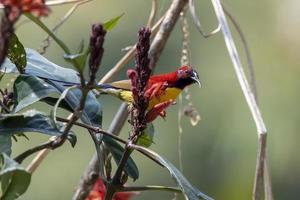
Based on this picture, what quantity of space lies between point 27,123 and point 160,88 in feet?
0.73

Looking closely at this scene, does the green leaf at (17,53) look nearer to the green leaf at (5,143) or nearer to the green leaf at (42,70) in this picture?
the green leaf at (42,70)

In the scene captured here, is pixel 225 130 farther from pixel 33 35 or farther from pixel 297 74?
pixel 33 35

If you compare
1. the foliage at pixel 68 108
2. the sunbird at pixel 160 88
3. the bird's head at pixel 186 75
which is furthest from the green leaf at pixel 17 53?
the bird's head at pixel 186 75

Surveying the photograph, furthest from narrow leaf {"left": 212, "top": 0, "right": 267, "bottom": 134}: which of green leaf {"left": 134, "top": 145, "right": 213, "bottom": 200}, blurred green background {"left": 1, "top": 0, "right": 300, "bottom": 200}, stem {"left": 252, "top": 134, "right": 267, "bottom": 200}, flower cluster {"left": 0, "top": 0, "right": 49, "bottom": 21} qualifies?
blurred green background {"left": 1, "top": 0, "right": 300, "bottom": 200}

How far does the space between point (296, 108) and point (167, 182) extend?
2.24 feet

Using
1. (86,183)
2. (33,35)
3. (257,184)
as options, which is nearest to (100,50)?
(257,184)

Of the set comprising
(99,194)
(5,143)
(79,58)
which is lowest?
(99,194)

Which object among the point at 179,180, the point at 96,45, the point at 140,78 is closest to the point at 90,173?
the point at 179,180

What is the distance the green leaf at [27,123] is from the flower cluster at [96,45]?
179mm

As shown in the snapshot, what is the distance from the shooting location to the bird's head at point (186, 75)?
1428 millimetres

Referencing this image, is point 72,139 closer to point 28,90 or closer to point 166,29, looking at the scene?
point 28,90

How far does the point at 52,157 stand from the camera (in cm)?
325

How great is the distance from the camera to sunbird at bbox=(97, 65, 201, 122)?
0.97 m

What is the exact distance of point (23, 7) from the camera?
67 cm
